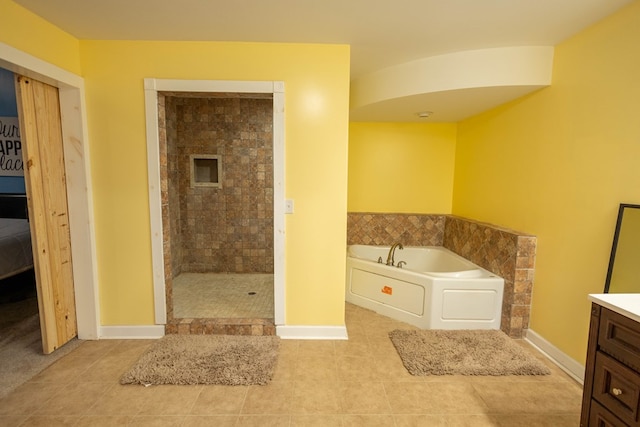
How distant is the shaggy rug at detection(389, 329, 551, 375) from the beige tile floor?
2.8 inches

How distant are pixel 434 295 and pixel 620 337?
1.48m

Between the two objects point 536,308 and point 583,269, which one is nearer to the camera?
point 583,269

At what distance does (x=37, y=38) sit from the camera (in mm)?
1869

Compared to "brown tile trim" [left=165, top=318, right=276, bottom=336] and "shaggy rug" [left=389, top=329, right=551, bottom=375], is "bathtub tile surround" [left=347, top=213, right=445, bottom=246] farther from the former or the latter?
"brown tile trim" [left=165, top=318, right=276, bottom=336]

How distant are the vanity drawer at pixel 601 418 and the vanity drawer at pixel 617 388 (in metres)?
0.02

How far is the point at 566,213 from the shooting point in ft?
6.89

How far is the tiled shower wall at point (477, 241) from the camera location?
246cm

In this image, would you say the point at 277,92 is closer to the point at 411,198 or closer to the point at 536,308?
the point at 411,198

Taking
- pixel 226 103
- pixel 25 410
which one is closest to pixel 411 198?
pixel 226 103

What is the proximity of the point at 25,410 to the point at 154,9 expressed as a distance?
249 cm

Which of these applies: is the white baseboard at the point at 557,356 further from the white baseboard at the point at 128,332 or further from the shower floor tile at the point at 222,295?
the white baseboard at the point at 128,332

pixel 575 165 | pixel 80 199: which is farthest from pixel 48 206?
pixel 575 165

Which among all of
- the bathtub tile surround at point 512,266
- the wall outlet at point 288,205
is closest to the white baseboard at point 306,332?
the wall outlet at point 288,205

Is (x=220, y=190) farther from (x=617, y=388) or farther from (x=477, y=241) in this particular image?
(x=617, y=388)
